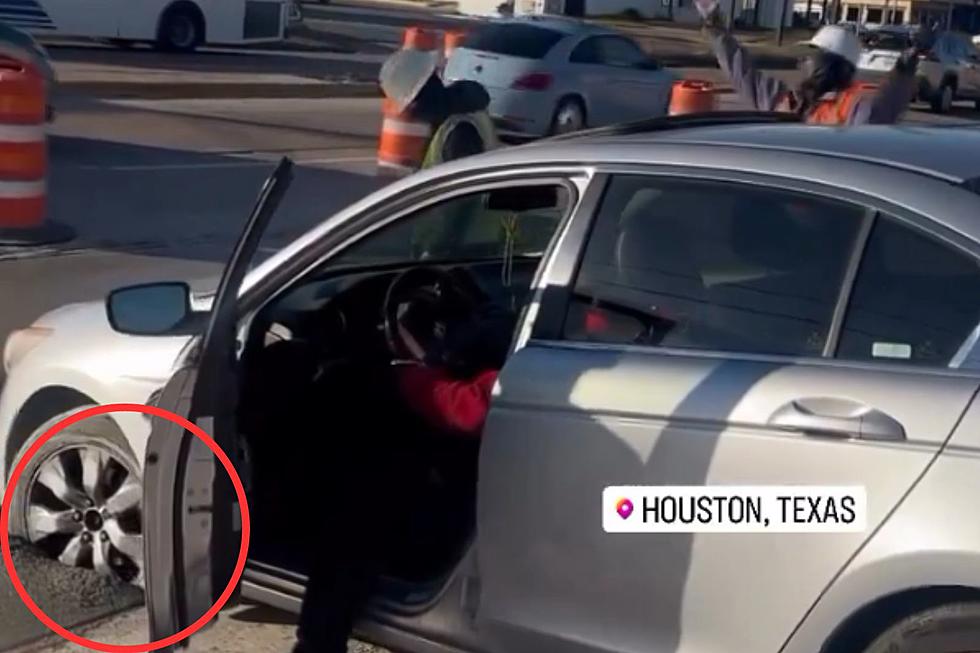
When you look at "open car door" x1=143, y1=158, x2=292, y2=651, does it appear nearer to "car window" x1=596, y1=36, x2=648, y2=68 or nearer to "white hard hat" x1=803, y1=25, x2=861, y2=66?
"white hard hat" x1=803, y1=25, x2=861, y2=66

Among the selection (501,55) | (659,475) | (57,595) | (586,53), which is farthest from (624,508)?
(586,53)

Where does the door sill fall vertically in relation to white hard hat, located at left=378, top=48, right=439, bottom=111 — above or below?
below

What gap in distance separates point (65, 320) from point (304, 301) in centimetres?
77

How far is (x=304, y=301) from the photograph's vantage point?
490 centimetres

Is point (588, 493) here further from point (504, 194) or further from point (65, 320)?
point (65, 320)

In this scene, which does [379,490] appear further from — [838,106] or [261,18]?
[261,18]

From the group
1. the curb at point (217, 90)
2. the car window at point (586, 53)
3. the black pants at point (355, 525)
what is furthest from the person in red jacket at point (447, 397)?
the curb at point (217, 90)

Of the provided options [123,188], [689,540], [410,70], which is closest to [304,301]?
[689,540]

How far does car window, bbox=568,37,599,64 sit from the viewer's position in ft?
74.6

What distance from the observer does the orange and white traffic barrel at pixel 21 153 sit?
11.1 metres

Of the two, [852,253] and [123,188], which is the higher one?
[852,253]

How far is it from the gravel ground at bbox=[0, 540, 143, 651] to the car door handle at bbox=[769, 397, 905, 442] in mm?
2489

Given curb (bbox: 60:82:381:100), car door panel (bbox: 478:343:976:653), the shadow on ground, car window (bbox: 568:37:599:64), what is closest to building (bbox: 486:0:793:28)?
curb (bbox: 60:82:381:100)

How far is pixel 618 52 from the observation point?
23.7 meters
